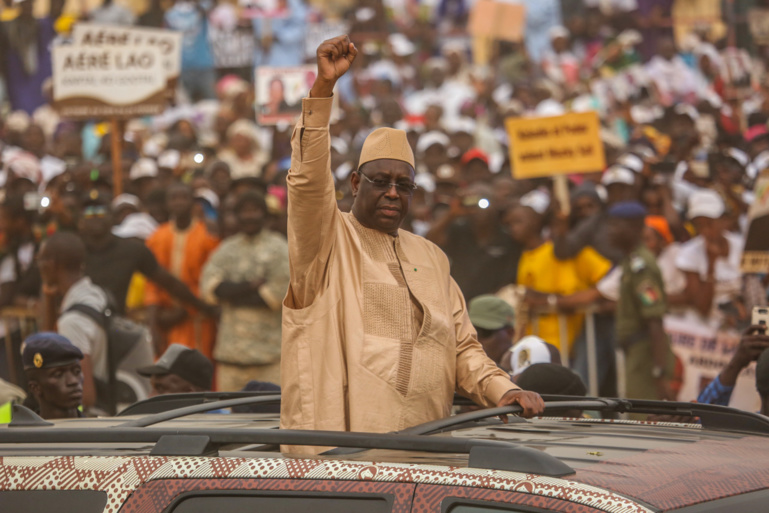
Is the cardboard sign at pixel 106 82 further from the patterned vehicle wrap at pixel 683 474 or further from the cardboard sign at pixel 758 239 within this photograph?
the patterned vehicle wrap at pixel 683 474

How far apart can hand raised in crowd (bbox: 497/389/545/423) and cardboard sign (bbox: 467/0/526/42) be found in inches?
570

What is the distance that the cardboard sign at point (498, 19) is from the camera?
57.9 ft

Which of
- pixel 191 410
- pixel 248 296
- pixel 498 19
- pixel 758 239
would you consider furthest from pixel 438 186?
pixel 191 410

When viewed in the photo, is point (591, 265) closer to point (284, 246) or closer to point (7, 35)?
point (284, 246)

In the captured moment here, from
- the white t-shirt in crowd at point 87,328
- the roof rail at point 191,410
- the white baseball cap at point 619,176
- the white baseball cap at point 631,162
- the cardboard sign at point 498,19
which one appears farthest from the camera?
the cardboard sign at point 498,19

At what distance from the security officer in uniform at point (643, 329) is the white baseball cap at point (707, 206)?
87 centimetres

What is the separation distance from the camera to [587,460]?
2.88 metres

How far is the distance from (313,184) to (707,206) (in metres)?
6.41

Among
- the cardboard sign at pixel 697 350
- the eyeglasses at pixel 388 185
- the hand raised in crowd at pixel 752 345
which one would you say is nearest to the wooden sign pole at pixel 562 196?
the cardboard sign at pixel 697 350

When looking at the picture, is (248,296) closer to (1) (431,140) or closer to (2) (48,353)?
(2) (48,353)

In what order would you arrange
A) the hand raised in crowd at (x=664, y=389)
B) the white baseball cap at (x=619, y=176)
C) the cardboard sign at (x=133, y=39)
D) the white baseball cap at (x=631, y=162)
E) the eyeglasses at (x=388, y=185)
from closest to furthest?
the eyeglasses at (x=388, y=185), the hand raised in crowd at (x=664, y=389), the white baseball cap at (x=619, y=176), the white baseball cap at (x=631, y=162), the cardboard sign at (x=133, y=39)

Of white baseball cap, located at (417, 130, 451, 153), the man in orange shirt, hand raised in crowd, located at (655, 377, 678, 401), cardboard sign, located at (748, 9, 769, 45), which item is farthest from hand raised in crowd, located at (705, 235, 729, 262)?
cardboard sign, located at (748, 9, 769, 45)

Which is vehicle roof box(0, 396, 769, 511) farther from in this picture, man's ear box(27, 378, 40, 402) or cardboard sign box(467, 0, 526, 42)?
cardboard sign box(467, 0, 526, 42)

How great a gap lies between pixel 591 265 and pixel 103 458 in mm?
6684
